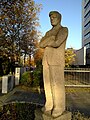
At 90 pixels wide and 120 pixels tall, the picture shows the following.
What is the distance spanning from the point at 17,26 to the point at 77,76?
13.5 metres

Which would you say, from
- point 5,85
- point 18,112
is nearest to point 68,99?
point 5,85

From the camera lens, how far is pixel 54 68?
16.9ft

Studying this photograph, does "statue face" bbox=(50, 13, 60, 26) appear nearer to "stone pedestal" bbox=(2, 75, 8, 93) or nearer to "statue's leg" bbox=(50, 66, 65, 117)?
"statue's leg" bbox=(50, 66, 65, 117)

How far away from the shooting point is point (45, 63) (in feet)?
17.3

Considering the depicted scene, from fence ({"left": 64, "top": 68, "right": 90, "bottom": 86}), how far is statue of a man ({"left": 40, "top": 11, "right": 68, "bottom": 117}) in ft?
39.1

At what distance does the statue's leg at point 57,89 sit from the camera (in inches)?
202

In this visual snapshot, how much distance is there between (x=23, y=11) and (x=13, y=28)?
7.69ft

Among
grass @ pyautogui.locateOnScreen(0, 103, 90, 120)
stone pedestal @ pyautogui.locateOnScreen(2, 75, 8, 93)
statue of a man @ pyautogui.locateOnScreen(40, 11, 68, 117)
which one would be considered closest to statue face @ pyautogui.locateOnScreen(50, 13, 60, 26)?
statue of a man @ pyautogui.locateOnScreen(40, 11, 68, 117)

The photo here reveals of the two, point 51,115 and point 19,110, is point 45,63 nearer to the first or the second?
point 51,115

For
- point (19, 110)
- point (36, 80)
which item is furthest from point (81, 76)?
point (19, 110)

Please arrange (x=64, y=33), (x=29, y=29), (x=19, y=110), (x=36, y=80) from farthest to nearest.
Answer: (x=29, y=29), (x=36, y=80), (x=19, y=110), (x=64, y=33)

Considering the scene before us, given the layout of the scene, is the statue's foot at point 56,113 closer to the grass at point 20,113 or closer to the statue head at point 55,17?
the grass at point 20,113

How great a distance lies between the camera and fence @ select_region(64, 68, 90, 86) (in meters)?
17.1

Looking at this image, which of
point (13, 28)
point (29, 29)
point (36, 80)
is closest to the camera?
point (36, 80)
